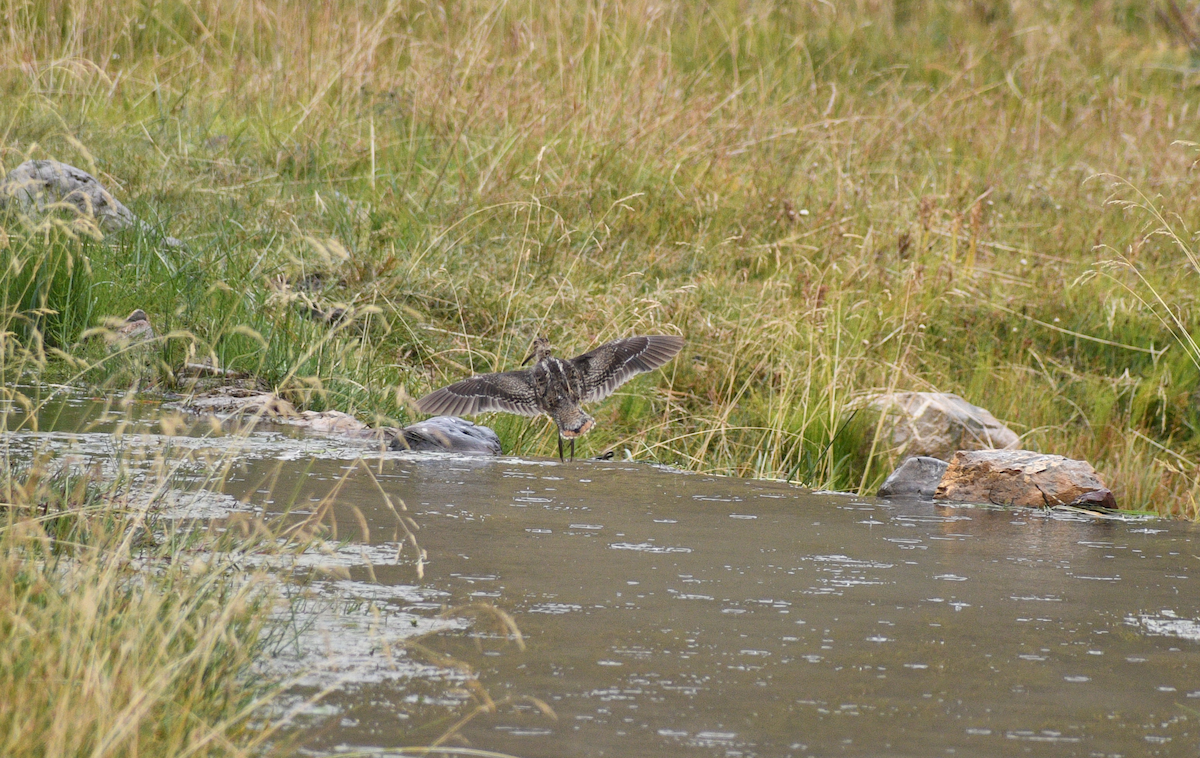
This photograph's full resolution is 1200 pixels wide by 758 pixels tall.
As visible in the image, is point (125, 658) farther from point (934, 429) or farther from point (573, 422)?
point (934, 429)

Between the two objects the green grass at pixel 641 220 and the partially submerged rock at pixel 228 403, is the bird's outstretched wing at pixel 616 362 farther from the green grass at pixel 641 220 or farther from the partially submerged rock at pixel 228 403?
the partially submerged rock at pixel 228 403

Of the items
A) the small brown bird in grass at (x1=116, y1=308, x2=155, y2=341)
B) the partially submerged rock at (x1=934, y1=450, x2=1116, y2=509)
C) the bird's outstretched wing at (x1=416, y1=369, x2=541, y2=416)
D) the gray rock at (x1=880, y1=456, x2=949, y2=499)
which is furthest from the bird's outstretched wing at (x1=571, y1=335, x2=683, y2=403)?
the small brown bird in grass at (x1=116, y1=308, x2=155, y2=341)

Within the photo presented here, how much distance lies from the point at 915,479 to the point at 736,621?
241 cm

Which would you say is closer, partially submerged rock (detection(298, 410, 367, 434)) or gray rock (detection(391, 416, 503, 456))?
gray rock (detection(391, 416, 503, 456))

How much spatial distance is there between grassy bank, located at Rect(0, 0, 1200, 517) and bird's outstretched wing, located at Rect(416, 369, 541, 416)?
1.18 feet

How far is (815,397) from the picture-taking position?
6.32m

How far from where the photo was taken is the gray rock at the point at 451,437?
17.3 feet

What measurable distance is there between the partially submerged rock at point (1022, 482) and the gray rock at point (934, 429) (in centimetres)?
102

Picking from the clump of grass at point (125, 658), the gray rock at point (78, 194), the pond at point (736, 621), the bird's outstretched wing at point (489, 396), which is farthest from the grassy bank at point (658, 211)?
the clump of grass at point (125, 658)

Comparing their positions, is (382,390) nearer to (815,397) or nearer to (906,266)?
(815,397)

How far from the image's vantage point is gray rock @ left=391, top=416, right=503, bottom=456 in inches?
207

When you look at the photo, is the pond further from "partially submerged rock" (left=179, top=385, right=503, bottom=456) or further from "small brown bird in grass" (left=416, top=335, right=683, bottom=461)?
"small brown bird in grass" (left=416, top=335, right=683, bottom=461)

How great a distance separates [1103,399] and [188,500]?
494 centimetres

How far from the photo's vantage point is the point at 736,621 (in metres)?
3.02
